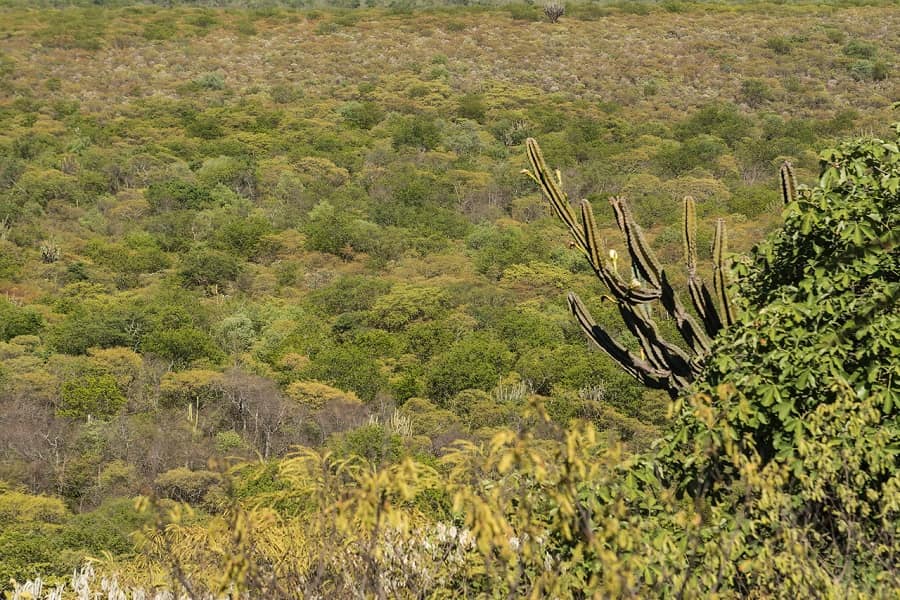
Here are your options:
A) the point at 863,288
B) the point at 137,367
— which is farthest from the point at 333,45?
the point at 863,288

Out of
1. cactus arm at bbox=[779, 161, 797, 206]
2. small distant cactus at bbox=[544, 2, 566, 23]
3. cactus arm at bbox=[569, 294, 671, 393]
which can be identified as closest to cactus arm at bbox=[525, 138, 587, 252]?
cactus arm at bbox=[569, 294, 671, 393]

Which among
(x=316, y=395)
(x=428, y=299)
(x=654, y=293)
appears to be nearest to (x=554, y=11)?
(x=428, y=299)

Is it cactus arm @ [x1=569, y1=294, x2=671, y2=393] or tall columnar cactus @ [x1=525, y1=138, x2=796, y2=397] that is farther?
cactus arm @ [x1=569, y1=294, x2=671, y2=393]

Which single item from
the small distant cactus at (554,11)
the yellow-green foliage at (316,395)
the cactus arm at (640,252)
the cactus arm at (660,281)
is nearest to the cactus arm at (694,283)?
the cactus arm at (660,281)

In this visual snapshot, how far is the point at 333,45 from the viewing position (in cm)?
6588

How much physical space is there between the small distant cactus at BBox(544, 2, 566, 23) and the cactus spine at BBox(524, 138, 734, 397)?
66.6 metres

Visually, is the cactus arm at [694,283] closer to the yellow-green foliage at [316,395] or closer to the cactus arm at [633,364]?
the cactus arm at [633,364]

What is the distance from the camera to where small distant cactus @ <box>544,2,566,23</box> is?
232ft

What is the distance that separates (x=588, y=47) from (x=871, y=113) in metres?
20.5

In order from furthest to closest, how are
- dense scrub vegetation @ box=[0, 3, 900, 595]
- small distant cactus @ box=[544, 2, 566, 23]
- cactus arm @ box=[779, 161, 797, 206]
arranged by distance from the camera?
small distant cactus @ box=[544, 2, 566, 23] → cactus arm @ box=[779, 161, 797, 206] → dense scrub vegetation @ box=[0, 3, 900, 595]

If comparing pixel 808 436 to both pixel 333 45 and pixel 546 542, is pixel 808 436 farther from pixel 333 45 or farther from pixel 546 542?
pixel 333 45

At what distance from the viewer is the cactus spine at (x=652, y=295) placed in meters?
6.55

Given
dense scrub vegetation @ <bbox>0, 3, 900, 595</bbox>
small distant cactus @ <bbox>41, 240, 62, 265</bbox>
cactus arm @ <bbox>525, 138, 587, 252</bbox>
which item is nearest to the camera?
dense scrub vegetation @ <bbox>0, 3, 900, 595</bbox>

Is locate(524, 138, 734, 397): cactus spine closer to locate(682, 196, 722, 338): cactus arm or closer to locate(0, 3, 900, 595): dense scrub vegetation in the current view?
locate(682, 196, 722, 338): cactus arm
